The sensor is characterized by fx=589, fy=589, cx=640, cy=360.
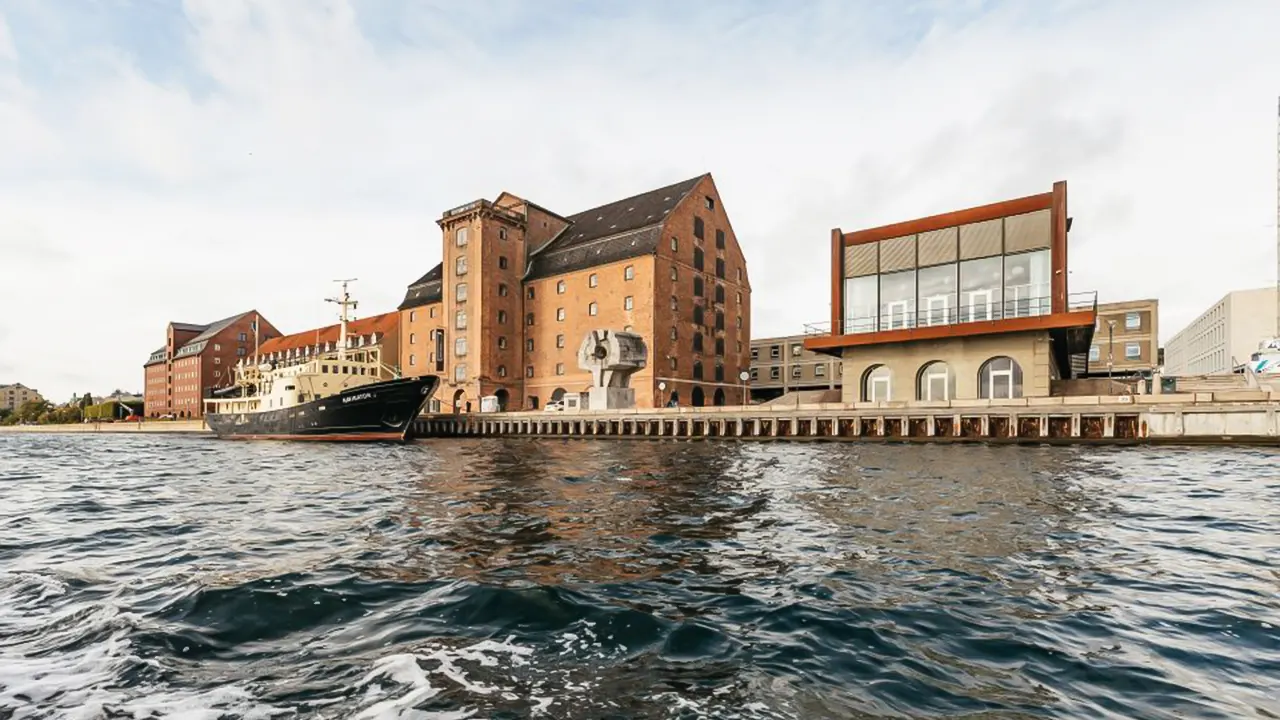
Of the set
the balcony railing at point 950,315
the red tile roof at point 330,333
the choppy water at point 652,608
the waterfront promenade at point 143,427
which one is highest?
the red tile roof at point 330,333

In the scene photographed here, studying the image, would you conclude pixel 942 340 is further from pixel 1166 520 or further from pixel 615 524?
pixel 615 524

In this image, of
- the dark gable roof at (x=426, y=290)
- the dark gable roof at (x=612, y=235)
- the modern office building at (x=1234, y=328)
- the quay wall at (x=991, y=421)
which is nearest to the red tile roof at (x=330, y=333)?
the dark gable roof at (x=426, y=290)

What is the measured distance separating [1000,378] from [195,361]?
123318 millimetres

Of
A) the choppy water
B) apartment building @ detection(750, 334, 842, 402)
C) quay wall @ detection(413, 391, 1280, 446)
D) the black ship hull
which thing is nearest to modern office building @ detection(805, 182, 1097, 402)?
quay wall @ detection(413, 391, 1280, 446)

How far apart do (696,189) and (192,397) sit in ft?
328

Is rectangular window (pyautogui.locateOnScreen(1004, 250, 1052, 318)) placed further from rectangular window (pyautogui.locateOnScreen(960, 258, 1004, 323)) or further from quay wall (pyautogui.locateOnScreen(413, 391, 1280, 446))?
quay wall (pyautogui.locateOnScreen(413, 391, 1280, 446))

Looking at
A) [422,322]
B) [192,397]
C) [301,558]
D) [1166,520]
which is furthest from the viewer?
[192,397]

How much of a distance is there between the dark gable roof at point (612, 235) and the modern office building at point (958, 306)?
22.1 m

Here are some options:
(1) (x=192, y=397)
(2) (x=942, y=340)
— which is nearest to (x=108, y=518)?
(2) (x=942, y=340)

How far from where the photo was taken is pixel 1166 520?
9289 millimetres

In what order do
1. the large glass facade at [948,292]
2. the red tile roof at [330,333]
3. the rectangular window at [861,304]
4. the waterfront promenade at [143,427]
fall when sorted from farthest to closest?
the waterfront promenade at [143,427] < the red tile roof at [330,333] < the rectangular window at [861,304] < the large glass facade at [948,292]

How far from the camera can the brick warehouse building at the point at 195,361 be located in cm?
10438

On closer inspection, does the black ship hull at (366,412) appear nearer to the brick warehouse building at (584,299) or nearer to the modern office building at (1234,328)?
the brick warehouse building at (584,299)

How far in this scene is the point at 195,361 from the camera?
105500 millimetres
